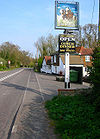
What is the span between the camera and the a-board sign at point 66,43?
11008mm

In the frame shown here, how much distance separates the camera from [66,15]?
11250mm

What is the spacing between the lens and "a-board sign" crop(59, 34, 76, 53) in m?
11.0

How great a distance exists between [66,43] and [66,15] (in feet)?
6.28

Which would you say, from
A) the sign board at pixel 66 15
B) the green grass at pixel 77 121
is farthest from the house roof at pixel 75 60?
the green grass at pixel 77 121

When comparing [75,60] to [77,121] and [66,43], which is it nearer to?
[66,43]

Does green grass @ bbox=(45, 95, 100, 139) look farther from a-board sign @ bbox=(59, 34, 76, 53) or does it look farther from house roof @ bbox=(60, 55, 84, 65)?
house roof @ bbox=(60, 55, 84, 65)

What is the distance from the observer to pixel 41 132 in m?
5.00

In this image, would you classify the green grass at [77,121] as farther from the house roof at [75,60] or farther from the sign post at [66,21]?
the house roof at [75,60]

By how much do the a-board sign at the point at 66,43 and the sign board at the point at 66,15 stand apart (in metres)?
0.76

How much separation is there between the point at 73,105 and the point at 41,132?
2.67 m

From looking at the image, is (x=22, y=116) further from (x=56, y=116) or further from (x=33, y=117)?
(x=56, y=116)

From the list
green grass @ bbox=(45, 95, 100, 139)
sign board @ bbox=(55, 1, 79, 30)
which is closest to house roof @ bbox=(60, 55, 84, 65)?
sign board @ bbox=(55, 1, 79, 30)

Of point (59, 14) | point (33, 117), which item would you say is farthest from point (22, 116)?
point (59, 14)

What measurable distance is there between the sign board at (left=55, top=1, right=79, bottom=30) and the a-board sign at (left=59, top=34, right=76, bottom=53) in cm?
76
